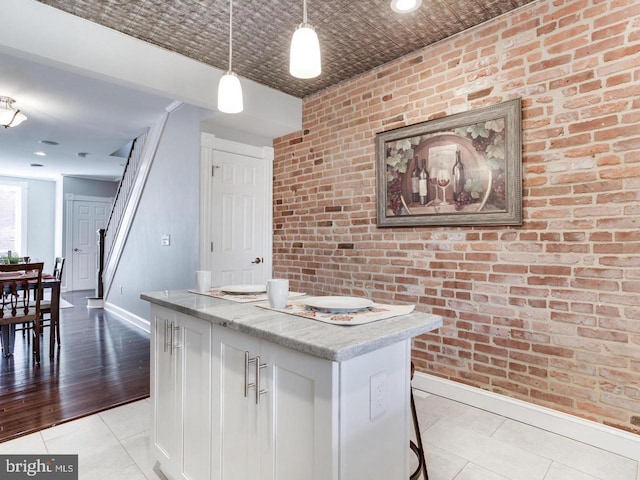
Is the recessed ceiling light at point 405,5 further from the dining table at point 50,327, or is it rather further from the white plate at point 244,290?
the dining table at point 50,327

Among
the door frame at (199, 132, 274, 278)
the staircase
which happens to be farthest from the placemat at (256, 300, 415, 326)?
the staircase

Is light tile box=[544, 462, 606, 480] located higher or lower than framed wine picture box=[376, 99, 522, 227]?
lower

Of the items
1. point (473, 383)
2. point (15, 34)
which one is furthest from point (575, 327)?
point (15, 34)

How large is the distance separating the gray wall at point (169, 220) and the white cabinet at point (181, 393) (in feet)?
5.92

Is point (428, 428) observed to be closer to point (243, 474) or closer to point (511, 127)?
point (243, 474)

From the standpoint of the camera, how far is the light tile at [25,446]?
6.29 ft

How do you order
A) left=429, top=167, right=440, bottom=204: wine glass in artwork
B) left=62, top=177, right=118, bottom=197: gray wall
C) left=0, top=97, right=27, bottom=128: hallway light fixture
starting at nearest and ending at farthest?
left=429, top=167, right=440, bottom=204: wine glass in artwork → left=0, top=97, right=27, bottom=128: hallway light fixture → left=62, top=177, right=118, bottom=197: gray wall

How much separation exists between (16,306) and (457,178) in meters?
4.09

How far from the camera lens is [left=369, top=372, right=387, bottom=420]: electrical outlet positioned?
1064 mm

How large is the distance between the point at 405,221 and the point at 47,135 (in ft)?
17.2

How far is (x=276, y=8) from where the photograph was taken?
7.38 ft

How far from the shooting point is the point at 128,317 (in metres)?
4.95

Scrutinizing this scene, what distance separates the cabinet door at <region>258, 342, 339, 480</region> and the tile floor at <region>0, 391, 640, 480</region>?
3.26 feet

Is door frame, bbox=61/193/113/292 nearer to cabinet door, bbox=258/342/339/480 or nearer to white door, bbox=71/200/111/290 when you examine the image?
white door, bbox=71/200/111/290
